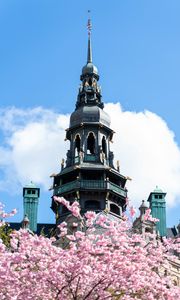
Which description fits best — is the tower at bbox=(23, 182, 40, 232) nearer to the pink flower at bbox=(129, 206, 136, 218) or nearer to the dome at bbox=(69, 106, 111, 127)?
the dome at bbox=(69, 106, 111, 127)

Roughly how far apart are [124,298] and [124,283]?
0.88 meters

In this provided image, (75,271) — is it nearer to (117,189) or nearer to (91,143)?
(117,189)

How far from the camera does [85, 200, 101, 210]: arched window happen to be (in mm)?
64356

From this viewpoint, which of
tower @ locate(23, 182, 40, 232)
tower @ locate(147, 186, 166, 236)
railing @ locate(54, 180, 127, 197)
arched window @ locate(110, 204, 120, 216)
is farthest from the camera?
tower @ locate(147, 186, 166, 236)

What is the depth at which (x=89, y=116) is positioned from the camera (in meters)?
70.8

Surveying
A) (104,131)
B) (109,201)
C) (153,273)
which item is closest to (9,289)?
(153,273)

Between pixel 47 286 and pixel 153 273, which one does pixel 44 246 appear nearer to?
pixel 47 286

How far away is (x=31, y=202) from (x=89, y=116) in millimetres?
17244

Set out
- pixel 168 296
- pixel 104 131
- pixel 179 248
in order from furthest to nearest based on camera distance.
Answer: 1. pixel 104 131
2. pixel 179 248
3. pixel 168 296

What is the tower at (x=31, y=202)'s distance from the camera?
7638 cm

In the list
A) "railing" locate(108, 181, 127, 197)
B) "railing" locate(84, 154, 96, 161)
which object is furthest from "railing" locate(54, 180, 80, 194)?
"railing" locate(108, 181, 127, 197)

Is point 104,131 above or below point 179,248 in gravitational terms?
above

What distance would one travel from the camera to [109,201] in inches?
2552

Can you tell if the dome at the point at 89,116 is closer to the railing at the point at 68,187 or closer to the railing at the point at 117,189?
the railing at the point at 68,187
